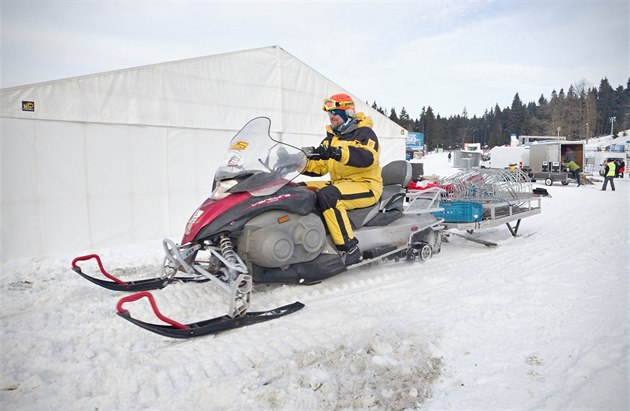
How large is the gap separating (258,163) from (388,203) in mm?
1991

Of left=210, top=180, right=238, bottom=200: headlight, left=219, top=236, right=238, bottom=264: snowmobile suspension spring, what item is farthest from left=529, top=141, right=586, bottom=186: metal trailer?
left=219, top=236, right=238, bottom=264: snowmobile suspension spring

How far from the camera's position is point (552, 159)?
22.9m

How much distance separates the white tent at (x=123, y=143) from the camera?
568cm

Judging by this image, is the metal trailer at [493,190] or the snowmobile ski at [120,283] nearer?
the snowmobile ski at [120,283]

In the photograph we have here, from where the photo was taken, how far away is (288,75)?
29.0 ft

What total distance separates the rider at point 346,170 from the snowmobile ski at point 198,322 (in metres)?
1.00

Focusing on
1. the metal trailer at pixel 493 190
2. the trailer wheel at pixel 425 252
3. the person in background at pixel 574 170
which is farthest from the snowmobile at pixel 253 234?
the person in background at pixel 574 170

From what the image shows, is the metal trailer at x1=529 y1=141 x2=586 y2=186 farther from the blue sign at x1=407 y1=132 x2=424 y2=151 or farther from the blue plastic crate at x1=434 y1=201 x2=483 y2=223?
the blue sign at x1=407 y1=132 x2=424 y2=151

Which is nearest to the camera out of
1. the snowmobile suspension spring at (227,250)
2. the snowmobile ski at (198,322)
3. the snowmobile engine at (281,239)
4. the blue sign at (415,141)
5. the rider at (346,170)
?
the snowmobile ski at (198,322)

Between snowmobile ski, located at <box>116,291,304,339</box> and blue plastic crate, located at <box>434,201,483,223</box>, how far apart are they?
3629mm

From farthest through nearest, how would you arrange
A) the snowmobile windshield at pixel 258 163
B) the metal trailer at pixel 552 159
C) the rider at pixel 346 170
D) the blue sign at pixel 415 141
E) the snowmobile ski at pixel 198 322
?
the blue sign at pixel 415 141 < the metal trailer at pixel 552 159 < the rider at pixel 346 170 < the snowmobile windshield at pixel 258 163 < the snowmobile ski at pixel 198 322

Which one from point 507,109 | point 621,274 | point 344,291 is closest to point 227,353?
point 344,291

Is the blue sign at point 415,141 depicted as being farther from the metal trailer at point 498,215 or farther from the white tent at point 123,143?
the metal trailer at point 498,215

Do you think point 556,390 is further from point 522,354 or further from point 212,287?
point 212,287
